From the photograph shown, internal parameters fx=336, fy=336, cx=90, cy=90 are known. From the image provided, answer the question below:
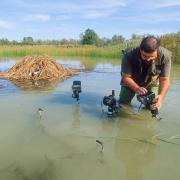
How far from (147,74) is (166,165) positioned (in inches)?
84.3

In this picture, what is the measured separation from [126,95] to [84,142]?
2.04 meters

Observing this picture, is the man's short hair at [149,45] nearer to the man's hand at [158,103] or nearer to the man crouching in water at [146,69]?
Answer: the man crouching in water at [146,69]

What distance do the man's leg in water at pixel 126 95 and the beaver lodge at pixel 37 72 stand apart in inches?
171

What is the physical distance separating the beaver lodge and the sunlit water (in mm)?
3549

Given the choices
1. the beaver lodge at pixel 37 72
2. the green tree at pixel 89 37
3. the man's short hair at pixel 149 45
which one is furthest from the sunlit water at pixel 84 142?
the green tree at pixel 89 37

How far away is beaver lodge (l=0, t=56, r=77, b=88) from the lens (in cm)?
1073

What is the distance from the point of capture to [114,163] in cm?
384

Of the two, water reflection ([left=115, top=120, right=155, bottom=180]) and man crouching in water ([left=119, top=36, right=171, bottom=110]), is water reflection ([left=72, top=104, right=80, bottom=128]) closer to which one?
water reflection ([left=115, top=120, right=155, bottom=180])

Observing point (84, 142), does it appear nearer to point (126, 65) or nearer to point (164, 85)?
point (126, 65)

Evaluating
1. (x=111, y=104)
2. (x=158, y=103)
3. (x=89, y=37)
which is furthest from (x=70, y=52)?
(x=89, y=37)

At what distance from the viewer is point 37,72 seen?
435 inches

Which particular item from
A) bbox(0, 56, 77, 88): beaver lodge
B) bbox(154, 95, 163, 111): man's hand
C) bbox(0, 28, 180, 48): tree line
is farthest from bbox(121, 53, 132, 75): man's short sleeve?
bbox(0, 28, 180, 48): tree line

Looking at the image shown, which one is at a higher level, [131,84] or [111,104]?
[131,84]

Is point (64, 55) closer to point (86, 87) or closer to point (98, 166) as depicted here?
point (86, 87)
